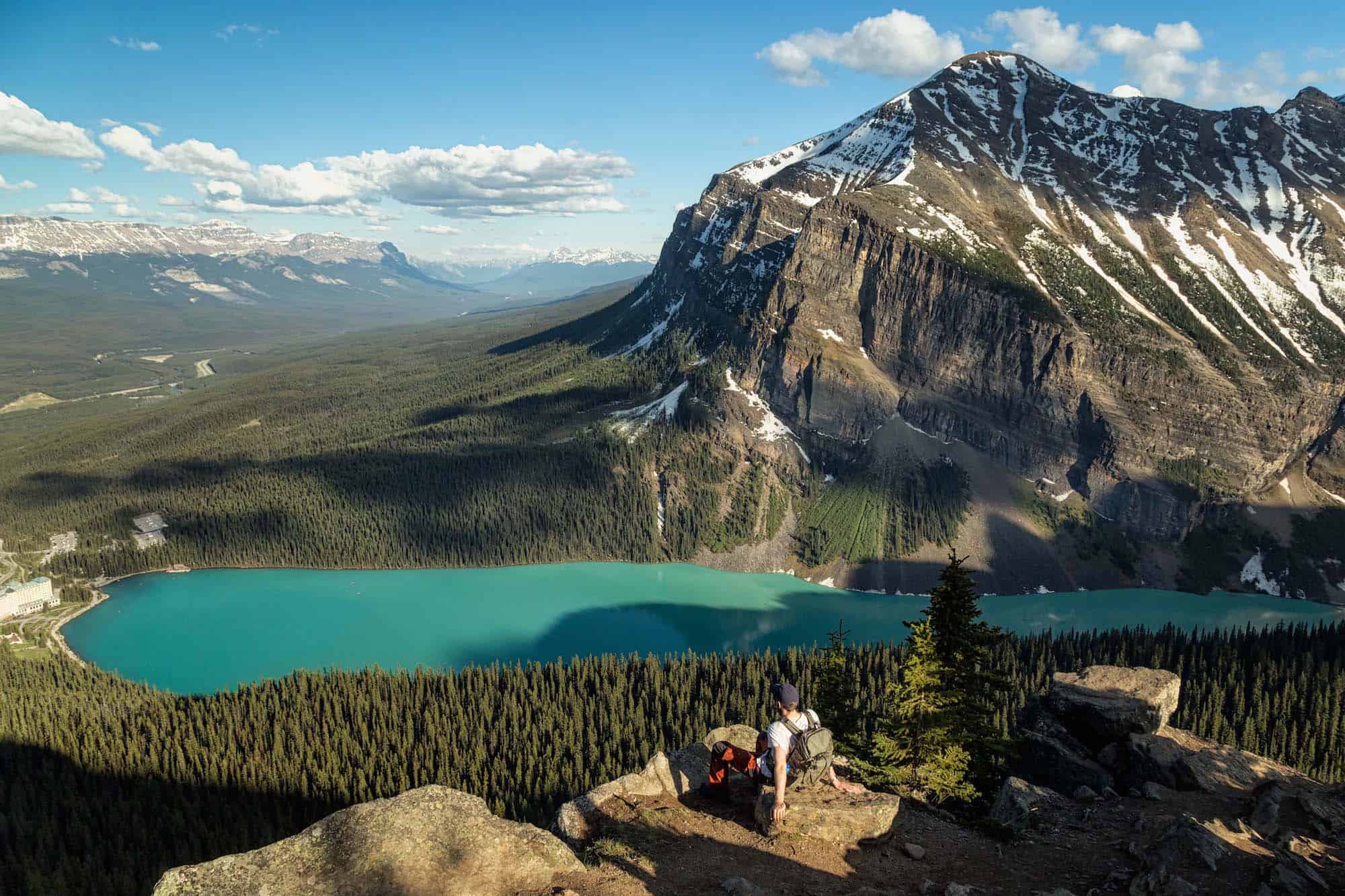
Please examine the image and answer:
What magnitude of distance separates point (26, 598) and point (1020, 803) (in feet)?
506

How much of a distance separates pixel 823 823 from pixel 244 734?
7395 centimetres

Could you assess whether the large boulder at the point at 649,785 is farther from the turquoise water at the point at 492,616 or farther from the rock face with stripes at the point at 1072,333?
the rock face with stripes at the point at 1072,333

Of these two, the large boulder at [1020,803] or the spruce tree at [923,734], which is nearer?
the large boulder at [1020,803]

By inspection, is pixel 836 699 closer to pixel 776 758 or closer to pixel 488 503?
pixel 776 758

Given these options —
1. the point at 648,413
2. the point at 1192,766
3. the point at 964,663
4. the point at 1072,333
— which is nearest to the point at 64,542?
the point at 648,413

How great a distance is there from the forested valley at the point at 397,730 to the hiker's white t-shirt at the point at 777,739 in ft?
155

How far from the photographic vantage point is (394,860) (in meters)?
15.8

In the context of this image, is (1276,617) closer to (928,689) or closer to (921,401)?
(921,401)

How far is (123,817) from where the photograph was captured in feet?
208

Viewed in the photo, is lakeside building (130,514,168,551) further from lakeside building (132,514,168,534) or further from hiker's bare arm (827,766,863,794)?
hiker's bare arm (827,766,863,794)

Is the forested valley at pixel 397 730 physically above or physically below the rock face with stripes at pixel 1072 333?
below

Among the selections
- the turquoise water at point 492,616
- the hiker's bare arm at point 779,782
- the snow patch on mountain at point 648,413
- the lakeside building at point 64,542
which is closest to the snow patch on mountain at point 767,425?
the snow patch on mountain at point 648,413

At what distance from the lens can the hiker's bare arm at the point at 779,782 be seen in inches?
708

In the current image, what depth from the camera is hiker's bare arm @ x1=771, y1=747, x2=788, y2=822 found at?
17984 millimetres
